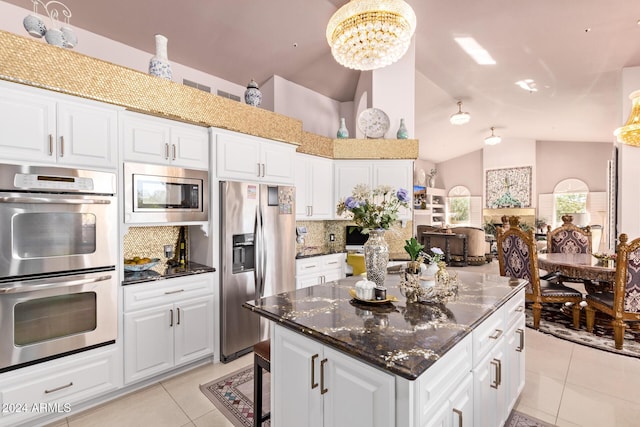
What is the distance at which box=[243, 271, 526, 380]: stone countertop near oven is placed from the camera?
3.67 feet

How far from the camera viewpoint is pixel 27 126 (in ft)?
6.58

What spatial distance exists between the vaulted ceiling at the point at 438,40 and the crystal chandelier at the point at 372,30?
4.22 ft

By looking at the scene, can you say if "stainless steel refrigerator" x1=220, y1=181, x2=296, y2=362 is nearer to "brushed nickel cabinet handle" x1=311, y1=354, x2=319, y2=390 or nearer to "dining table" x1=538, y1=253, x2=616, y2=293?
"brushed nickel cabinet handle" x1=311, y1=354, x2=319, y2=390

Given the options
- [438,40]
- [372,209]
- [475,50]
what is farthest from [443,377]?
[475,50]

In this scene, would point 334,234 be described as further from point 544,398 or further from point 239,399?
point 544,398

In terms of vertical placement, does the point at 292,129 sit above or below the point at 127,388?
above

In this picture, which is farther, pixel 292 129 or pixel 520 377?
pixel 292 129

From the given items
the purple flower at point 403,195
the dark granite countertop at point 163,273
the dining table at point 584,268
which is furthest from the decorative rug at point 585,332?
the dark granite countertop at point 163,273

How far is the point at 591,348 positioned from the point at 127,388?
4382mm

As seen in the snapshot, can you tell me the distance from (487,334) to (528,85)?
18.0ft

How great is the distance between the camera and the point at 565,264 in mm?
3508

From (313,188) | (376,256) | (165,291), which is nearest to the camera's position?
(376,256)

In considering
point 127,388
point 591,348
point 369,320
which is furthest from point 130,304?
point 591,348

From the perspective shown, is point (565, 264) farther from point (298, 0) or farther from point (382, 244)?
point (298, 0)
